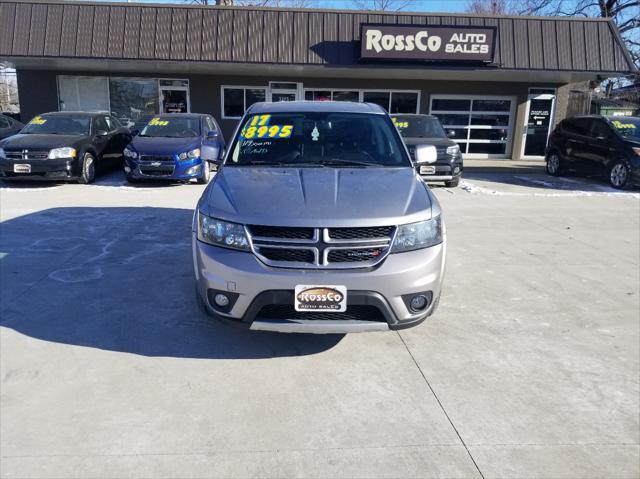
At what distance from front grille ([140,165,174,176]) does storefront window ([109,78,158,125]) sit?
7.77 m

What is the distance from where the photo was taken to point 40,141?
10352 mm

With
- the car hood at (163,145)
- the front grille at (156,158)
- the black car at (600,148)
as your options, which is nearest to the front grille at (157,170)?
the front grille at (156,158)

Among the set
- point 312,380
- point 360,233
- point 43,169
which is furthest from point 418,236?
point 43,169

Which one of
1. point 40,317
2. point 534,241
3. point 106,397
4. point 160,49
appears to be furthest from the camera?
point 160,49

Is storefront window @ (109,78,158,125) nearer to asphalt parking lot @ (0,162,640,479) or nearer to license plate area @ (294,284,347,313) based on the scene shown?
asphalt parking lot @ (0,162,640,479)

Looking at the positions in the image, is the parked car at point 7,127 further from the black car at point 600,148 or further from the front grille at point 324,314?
the black car at point 600,148

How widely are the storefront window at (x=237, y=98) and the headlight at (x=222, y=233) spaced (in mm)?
14608

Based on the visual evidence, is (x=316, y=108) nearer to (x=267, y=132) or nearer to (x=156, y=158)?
(x=267, y=132)

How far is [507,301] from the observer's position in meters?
4.77

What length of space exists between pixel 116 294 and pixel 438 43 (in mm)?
13071

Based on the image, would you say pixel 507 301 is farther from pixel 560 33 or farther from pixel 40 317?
pixel 560 33

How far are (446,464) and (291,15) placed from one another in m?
14.8

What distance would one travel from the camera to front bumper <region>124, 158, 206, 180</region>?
10344 millimetres

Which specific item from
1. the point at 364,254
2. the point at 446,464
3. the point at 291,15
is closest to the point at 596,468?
the point at 446,464
